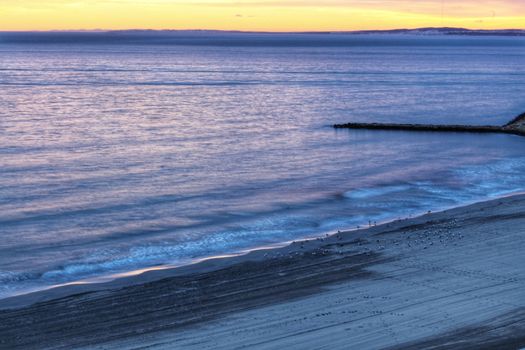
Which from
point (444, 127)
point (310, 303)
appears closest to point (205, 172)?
point (310, 303)

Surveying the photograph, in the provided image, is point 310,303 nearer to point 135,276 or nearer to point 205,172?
point 135,276

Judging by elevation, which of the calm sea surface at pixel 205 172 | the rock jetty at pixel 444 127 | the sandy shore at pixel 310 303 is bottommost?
the rock jetty at pixel 444 127

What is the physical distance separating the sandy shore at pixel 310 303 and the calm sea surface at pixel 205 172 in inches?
74.5

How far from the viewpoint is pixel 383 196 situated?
952 inches

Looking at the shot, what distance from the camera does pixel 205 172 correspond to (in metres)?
27.6

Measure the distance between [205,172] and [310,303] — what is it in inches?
577

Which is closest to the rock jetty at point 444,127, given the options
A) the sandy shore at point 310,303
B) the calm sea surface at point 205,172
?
the calm sea surface at point 205,172

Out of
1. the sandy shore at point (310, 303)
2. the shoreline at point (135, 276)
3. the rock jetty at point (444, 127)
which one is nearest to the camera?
the sandy shore at point (310, 303)

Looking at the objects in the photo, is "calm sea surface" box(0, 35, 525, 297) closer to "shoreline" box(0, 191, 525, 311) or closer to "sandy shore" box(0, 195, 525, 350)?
"shoreline" box(0, 191, 525, 311)

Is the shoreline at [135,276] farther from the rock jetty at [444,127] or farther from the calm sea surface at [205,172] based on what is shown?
the rock jetty at [444,127]

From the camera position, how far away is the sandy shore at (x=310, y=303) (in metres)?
11.8

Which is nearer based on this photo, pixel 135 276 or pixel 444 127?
pixel 135 276

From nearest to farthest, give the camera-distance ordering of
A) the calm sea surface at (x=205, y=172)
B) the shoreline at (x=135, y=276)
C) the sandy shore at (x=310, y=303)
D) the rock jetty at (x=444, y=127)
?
the sandy shore at (x=310, y=303)
the shoreline at (x=135, y=276)
the calm sea surface at (x=205, y=172)
the rock jetty at (x=444, y=127)

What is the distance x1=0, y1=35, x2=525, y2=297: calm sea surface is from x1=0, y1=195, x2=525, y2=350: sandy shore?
1.89 m
